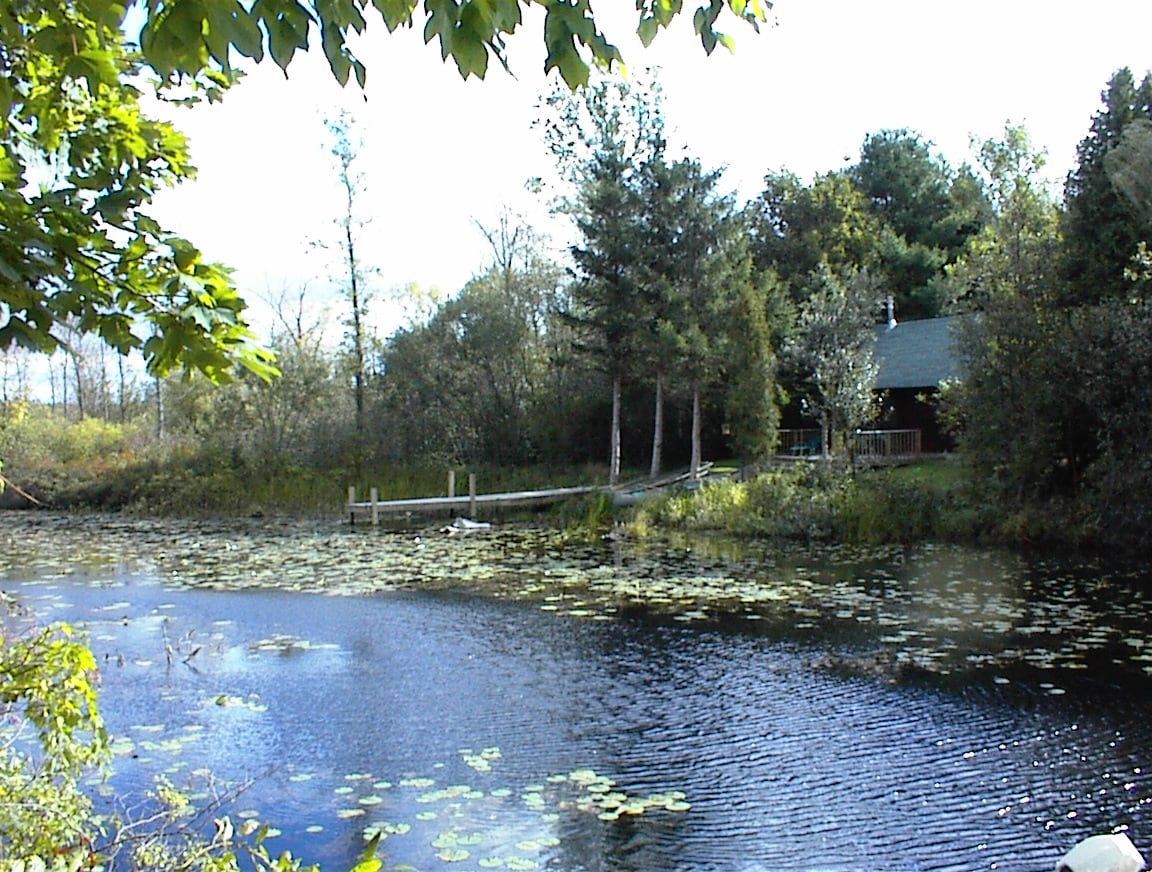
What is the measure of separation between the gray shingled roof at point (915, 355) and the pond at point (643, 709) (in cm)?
1318

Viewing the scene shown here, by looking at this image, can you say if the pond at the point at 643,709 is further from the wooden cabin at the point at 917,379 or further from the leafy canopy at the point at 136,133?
the wooden cabin at the point at 917,379

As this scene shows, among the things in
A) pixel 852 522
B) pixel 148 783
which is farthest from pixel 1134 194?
pixel 148 783

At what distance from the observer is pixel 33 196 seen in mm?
2402

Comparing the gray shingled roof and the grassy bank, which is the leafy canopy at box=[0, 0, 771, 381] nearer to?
the grassy bank

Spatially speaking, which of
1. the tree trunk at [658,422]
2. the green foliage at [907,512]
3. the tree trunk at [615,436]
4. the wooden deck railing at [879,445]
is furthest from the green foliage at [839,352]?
the tree trunk at [615,436]

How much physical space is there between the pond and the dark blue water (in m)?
0.03

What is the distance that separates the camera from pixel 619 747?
7.09m

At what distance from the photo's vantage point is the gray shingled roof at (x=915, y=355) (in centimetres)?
2741

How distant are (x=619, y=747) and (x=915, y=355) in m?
24.4

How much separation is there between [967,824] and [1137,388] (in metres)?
13.5

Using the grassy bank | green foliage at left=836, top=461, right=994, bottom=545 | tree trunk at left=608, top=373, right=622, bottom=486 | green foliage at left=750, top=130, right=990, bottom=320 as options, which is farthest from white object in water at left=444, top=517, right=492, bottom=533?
green foliage at left=750, top=130, right=990, bottom=320

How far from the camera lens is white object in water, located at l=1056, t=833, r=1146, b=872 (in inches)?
86.0

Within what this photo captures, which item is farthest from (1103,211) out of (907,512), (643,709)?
(643,709)

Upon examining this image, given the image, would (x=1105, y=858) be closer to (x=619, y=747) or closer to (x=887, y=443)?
(x=619, y=747)
